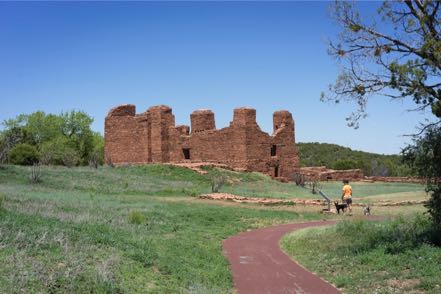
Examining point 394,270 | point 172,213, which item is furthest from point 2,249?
point 172,213

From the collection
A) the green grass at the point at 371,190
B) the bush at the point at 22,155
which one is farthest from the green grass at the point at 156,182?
the bush at the point at 22,155

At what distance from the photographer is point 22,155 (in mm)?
52781

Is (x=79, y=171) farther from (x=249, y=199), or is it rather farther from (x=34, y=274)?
(x=34, y=274)

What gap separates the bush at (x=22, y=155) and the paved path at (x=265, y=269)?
41664 mm

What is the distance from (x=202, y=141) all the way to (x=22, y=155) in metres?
22.0

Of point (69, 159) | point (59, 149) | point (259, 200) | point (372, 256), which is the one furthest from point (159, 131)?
point (372, 256)

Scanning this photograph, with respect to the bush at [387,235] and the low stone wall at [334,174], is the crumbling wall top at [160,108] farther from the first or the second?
the bush at [387,235]

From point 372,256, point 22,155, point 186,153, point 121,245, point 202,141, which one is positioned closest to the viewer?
point 121,245

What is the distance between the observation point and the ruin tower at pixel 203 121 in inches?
1668

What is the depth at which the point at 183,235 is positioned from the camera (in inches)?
583

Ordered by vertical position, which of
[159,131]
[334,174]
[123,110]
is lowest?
[334,174]

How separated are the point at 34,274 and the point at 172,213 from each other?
12012 mm

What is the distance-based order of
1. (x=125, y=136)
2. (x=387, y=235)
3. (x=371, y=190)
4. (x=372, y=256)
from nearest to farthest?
(x=372, y=256) < (x=387, y=235) < (x=371, y=190) < (x=125, y=136)

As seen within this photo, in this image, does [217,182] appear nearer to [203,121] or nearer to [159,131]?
[203,121]
